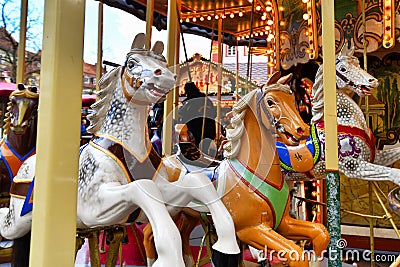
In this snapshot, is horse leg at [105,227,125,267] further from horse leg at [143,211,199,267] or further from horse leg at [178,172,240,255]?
horse leg at [178,172,240,255]

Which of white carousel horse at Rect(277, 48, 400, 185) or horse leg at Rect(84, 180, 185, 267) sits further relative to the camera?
white carousel horse at Rect(277, 48, 400, 185)

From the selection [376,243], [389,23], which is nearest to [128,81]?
[389,23]

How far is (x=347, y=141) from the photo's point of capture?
10.3ft

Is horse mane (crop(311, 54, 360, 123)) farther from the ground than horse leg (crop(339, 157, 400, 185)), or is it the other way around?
horse mane (crop(311, 54, 360, 123))

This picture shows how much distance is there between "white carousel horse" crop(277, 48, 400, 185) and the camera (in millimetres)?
3113

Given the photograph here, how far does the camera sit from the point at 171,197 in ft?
5.71

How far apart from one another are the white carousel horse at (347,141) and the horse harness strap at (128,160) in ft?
5.76

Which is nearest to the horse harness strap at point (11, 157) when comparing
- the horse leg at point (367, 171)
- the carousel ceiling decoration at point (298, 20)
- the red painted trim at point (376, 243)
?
the horse leg at point (367, 171)

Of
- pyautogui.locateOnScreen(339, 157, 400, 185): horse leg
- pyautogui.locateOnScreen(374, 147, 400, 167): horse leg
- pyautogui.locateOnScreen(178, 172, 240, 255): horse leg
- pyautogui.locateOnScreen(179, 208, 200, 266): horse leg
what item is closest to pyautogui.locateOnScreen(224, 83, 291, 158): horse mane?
pyautogui.locateOnScreen(179, 208, 200, 266): horse leg

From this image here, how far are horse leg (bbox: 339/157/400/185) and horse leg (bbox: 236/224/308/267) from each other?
1177mm

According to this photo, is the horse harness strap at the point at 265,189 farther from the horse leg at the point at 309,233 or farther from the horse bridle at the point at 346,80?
the horse bridle at the point at 346,80

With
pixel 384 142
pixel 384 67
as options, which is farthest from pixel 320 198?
pixel 384 67

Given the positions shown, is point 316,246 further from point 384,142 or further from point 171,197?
point 384,142

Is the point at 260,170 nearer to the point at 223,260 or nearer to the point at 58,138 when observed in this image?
the point at 223,260
